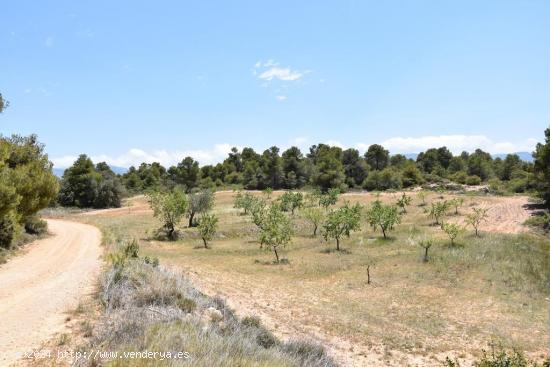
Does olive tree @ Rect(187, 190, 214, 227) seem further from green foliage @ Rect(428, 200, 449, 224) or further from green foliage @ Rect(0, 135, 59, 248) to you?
green foliage @ Rect(428, 200, 449, 224)

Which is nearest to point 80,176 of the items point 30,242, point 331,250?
point 30,242

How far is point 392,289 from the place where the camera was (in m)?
26.5

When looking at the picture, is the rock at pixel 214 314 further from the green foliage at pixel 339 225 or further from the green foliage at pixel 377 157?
the green foliage at pixel 377 157

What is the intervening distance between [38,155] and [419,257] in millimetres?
36909

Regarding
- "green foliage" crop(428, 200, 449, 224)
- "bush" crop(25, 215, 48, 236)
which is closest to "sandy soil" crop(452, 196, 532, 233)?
"green foliage" crop(428, 200, 449, 224)

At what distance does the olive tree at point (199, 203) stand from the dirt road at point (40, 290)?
2437cm

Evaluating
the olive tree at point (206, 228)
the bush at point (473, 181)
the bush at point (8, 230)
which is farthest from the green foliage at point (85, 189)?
the bush at point (473, 181)

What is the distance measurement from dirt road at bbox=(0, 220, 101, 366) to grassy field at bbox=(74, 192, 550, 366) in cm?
690

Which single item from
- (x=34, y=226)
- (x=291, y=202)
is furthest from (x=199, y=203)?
(x=34, y=226)

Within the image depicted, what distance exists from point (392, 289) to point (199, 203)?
33.5 m

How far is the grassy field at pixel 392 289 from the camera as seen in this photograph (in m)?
17.4

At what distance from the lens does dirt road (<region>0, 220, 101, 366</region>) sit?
33.4 feet

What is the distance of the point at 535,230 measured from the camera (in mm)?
41594

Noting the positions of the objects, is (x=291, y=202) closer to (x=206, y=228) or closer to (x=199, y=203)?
(x=199, y=203)
